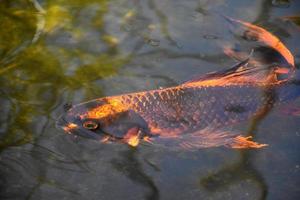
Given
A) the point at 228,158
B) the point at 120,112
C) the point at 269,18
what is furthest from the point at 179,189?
the point at 269,18

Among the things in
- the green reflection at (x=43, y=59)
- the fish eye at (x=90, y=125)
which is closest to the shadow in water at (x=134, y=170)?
the fish eye at (x=90, y=125)

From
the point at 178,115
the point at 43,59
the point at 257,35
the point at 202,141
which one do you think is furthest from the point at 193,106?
the point at 43,59

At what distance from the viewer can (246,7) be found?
427 cm

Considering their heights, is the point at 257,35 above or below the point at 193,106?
below

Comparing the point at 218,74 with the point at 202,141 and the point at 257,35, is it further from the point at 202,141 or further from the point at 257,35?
the point at 257,35

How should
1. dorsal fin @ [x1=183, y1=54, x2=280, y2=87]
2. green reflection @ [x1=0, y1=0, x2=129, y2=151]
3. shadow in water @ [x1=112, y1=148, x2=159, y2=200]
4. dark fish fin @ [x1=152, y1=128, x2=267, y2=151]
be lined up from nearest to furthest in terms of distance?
shadow in water @ [x1=112, y1=148, x2=159, y2=200] → dark fish fin @ [x1=152, y1=128, x2=267, y2=151] → dorsal fin @ [x1=183, y1=54, x2=280, y2=87] → green reflection @ [x1=0, y1=0, x2=129, y2=151]

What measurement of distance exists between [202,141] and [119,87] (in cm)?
83

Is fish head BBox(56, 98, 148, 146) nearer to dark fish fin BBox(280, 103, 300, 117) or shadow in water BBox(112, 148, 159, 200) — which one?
shadow in water BBox(112, 148, 159, 200)

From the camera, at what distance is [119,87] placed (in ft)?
11.2

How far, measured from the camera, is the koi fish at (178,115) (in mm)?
2855

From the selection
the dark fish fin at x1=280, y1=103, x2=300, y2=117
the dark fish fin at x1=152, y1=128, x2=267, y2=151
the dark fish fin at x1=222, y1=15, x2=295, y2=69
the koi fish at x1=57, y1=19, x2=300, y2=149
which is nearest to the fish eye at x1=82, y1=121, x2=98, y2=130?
the koi fish at x1=57, y1=19, x2=300, y2=149

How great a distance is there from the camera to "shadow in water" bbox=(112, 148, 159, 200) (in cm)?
278

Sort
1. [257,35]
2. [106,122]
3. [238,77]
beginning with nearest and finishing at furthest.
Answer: [106,122]
[238,77]
[257,35]

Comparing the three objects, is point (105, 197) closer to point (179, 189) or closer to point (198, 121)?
point (179, 189)
